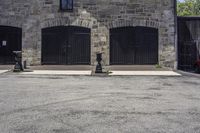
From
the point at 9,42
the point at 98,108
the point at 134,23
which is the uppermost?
the point at 134,23

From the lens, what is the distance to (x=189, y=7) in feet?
174

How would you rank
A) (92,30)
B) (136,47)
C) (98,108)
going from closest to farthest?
(98,108), (92,30), (136,47)

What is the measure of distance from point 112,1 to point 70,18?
101 inches

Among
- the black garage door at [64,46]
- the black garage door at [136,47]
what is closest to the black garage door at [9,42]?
the black garage door at [64,46]

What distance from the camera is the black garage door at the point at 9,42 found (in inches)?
890

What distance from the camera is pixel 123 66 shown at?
21719 millimetres

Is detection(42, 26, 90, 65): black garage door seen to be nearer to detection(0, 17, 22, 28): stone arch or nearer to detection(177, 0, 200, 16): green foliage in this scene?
detection(0, 17, 22, 28): stone arch

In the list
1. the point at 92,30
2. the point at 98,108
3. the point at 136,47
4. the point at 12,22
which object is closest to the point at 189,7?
the point at 136,47

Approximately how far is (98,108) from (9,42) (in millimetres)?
14873

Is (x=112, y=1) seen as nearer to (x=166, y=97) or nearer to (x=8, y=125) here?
(x=166, y=97)

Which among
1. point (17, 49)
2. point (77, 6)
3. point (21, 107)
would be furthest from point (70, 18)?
point (21, 107)

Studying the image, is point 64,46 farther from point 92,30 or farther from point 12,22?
point 12,22

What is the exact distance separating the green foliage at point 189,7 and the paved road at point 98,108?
130 feet

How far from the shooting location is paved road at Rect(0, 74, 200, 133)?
7105 mm
